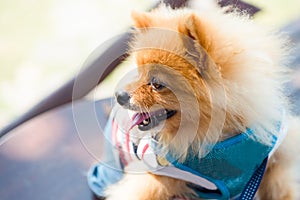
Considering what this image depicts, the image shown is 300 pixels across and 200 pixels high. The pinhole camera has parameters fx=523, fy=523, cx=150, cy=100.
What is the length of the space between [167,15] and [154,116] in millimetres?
148

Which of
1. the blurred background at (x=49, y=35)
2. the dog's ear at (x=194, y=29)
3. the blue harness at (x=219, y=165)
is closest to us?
the dog's ear at (x=194, y=29)

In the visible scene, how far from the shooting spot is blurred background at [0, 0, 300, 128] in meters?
2.01

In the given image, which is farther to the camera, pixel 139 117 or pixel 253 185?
pixel 253 185

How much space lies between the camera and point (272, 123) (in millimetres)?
823

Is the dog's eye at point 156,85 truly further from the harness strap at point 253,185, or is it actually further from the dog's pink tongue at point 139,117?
the harness strap at point 253,185

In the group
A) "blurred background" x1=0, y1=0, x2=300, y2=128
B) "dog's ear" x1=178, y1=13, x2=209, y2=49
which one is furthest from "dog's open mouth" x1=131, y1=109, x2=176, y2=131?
"blurred background" x1=0, y1=0, x2=300, y2=128

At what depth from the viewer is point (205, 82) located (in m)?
0.73

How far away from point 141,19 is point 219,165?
257mm

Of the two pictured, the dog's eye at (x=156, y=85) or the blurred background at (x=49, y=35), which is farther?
the blurred background at (x=49, y=35)

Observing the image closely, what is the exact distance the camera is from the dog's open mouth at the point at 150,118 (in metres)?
0.76

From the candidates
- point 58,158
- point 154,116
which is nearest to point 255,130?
point 154,116

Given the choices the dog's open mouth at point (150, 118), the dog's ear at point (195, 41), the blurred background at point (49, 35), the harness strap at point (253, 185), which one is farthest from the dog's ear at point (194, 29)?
the blurred background at point (49, 35)

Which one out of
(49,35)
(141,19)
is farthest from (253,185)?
(49,35)

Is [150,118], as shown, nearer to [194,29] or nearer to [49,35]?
[194,29]
